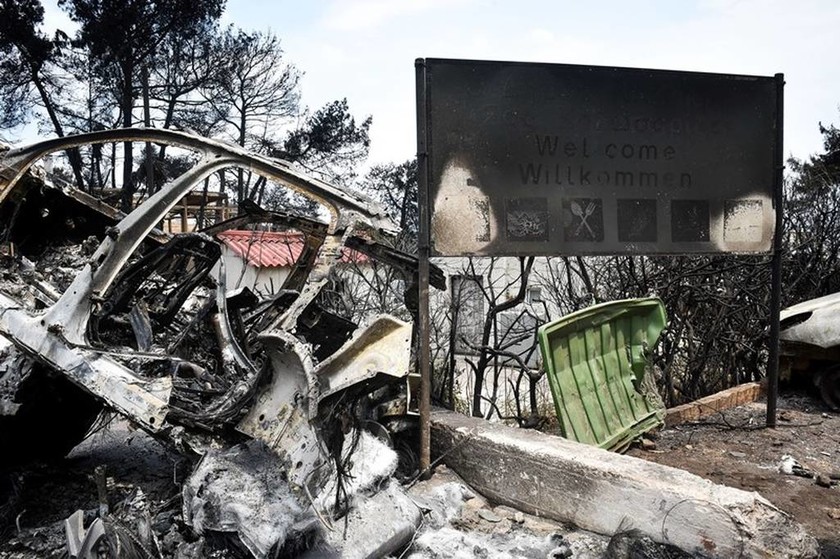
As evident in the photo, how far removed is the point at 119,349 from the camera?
3.88 metres

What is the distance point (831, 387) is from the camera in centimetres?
649

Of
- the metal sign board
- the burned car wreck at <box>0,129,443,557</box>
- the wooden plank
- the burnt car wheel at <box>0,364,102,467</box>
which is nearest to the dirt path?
the wooden plank

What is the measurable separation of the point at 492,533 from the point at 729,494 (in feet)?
4.24

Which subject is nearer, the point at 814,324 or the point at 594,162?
the point at 594,162

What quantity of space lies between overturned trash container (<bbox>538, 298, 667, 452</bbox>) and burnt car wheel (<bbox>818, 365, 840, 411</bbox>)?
2.15 m

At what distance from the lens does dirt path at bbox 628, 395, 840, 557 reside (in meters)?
4.00

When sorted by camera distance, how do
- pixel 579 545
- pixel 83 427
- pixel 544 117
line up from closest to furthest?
pixel 579 545, pixel 544 117, pixel 83 427

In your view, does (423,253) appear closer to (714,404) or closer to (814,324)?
(714,404)

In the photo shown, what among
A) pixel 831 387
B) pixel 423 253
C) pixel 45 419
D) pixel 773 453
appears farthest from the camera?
pixel 831 387

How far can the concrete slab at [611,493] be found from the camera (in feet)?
10.6

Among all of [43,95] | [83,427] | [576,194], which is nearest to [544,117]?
[576,194]

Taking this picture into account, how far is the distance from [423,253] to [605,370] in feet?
5.95

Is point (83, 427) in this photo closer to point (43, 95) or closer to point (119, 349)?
point (119, 349)

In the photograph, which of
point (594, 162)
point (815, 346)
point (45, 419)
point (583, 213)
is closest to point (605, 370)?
point (583, 213)
